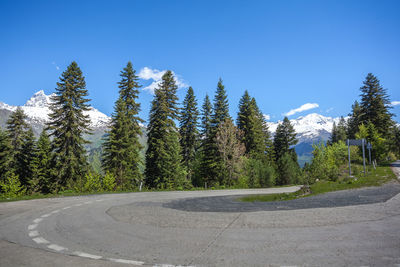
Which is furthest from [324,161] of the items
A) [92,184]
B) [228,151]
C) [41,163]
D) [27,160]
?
[27,160]

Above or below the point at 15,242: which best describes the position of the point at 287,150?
above

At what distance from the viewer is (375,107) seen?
53.7 metres

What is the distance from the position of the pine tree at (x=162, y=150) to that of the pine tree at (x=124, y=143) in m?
1.73

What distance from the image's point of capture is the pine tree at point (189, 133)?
1814 inches

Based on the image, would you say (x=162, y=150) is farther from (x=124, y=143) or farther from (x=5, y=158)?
(x=5, y=158)

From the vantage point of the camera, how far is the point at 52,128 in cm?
2916

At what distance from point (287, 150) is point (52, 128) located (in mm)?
52661

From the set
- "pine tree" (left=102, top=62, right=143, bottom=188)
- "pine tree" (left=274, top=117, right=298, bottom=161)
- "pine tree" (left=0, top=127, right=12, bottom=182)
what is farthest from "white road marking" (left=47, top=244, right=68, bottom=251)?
"pine tree" (left=274, top=117, right=298, bottom=161)

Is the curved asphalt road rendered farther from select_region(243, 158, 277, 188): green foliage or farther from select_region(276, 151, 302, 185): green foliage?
select_region(276, 151, 302, 185): green foliage

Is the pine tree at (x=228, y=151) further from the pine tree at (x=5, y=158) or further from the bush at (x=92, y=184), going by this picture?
the pine tree at (x=5, y=158)

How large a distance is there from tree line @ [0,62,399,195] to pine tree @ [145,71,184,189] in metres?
0.14

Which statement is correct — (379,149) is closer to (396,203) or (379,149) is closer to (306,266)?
(396,203)

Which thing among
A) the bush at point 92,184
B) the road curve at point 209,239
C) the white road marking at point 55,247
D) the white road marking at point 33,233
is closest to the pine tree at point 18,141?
the bush at point 92,184

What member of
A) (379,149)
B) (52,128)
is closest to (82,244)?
(52,128)
